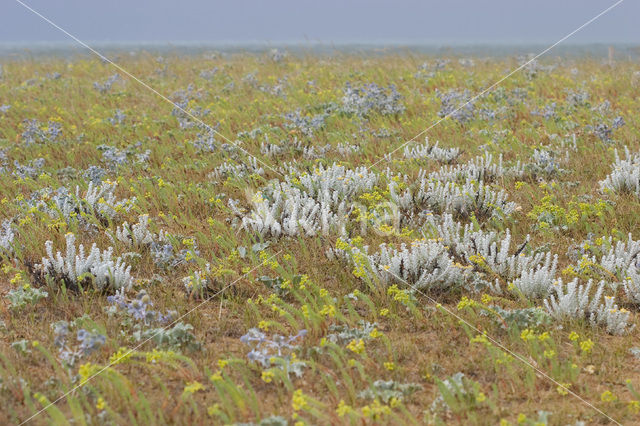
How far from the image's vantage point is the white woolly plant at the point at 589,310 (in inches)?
159

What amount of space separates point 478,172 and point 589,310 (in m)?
3.07

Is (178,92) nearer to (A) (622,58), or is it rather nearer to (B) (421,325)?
(B) (421,325)

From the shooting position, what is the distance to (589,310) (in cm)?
420

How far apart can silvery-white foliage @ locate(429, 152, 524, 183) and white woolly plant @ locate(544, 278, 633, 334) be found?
2.79 meters

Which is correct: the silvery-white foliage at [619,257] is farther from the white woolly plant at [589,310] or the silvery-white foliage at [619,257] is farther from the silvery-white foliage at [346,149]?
the silvery-white foliage at [346,149]

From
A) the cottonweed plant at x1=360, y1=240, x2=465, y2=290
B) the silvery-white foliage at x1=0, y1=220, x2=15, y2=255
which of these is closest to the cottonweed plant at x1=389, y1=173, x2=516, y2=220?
the cottonweed plant at x1=360, y1=240, x2=465, y2=290

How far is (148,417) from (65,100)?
10.2 metres

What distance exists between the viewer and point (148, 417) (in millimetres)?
3250

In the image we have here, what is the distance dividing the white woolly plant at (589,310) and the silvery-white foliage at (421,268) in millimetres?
705

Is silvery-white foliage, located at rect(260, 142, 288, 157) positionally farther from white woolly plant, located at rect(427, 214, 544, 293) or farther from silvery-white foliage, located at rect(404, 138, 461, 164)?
white woolly plant, located at rect(427, 214, 544, 293)

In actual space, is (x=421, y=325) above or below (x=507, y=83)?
below

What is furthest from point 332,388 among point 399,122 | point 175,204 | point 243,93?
point 243,93

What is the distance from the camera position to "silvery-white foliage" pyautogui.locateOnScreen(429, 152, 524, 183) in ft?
22.8

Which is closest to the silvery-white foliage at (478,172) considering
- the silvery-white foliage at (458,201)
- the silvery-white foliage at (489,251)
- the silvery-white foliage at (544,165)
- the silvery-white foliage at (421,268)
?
the silvery-white foliage at (544,165)
